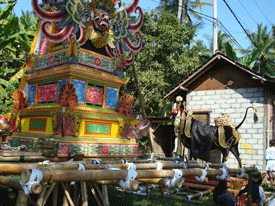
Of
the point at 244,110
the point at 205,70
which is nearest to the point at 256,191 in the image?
the point at 244,110

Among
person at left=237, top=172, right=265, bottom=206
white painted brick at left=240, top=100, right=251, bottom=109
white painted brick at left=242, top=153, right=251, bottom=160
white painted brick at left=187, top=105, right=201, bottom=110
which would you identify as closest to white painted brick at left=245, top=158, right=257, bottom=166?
white painted brick at left=242, top=153, right=251, bottom=160

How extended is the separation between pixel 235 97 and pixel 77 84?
7.71 metres

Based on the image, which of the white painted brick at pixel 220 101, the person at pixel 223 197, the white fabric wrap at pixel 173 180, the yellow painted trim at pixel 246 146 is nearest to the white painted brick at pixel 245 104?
the white painted brick at pixel 220 101

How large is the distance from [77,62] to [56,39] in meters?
0.79

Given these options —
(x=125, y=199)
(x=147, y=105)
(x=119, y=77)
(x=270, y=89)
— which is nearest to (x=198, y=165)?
(x=125, y=199)

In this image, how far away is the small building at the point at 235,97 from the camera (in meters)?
11.3

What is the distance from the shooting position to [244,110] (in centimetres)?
1182

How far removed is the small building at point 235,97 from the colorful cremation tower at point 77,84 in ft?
18.5

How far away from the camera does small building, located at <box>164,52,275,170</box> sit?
1132 centimetres

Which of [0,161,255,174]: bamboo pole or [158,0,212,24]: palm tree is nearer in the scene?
[0,161,255,174]: bamboo pole

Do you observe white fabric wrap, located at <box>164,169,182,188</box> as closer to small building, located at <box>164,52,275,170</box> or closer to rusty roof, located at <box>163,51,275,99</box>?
small building, located at <box>164,52,275,170</box>

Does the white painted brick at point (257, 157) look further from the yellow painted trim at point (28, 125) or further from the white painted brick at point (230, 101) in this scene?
the yellow painted trim at point (28, 125)

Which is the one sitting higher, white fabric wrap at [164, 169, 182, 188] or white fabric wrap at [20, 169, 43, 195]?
white fabric wrap at [20, 169, 43, 195]

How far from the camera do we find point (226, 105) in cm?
1230
